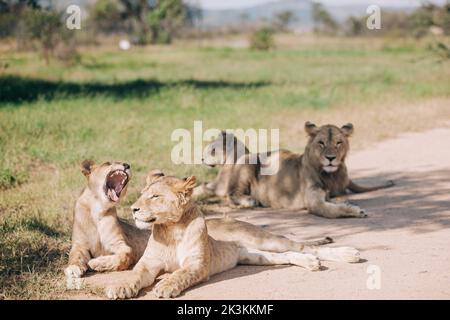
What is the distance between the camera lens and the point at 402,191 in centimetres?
770

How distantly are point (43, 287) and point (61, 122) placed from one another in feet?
23.2

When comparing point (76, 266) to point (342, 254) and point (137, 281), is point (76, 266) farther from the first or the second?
point (342, 254)

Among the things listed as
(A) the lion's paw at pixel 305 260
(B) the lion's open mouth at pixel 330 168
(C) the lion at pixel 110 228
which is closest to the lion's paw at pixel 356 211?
(B) the lion's open mouth at pixel 330 168

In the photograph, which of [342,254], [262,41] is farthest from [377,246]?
[262,41]

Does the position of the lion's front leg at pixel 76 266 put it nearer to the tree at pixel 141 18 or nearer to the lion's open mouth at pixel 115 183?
the lion's open mouth at pixel 115 183

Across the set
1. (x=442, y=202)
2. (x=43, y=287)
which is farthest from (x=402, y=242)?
(x=43, y=287)

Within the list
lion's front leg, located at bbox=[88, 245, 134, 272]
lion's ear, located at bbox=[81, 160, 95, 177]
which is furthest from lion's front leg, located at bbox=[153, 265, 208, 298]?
lion's ear, located at bbox=[81, 160, 95, 177]

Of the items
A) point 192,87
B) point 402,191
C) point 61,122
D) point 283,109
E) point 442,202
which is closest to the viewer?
point 442,202

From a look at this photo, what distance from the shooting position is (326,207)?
22.3 feet

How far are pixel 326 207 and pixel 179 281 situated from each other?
2.69m

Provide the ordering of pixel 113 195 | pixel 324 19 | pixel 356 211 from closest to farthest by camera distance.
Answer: pixel 113 195 < pixel 356 211 < pixel 324 19

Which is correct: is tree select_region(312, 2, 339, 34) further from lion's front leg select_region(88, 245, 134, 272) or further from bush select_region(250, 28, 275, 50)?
lion's front leg select_region(88, 245, 134, 272)

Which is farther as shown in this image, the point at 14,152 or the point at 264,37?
the point at 264,37

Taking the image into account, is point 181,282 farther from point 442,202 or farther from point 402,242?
point 442,202
